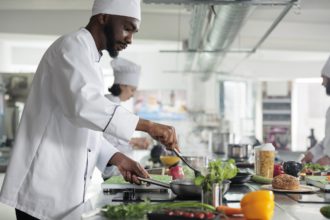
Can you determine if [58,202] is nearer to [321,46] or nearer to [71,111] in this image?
[71,111]

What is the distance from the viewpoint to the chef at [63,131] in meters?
1.67

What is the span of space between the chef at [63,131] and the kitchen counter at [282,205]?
0.48 ft

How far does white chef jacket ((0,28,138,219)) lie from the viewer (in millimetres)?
1673

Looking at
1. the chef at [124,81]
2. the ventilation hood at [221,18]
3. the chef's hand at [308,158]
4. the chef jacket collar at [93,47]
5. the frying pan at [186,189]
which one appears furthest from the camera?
the chef at [124,81]

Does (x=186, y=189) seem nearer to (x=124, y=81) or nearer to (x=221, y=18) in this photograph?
(x=124, y=81)

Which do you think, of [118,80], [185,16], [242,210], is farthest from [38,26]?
[242,210]

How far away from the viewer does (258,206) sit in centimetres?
123

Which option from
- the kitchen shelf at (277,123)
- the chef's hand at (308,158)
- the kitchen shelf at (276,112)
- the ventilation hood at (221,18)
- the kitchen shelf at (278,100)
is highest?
the ventilation hood at (221,18)

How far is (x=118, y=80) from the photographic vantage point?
4.05 metres

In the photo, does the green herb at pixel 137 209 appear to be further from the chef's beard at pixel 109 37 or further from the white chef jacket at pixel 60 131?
the chef's beard at pixel 109 37

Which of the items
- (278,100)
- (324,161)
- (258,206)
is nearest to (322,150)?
(324,161)

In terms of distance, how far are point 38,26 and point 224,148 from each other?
3.35 metres

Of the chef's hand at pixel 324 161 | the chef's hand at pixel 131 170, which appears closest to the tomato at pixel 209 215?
the chef's hand at pixel 131 170

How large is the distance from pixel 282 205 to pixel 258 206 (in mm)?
402
